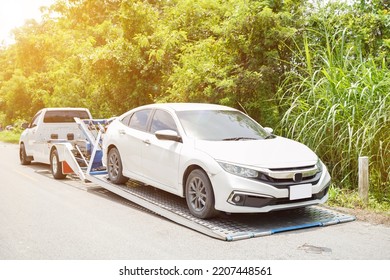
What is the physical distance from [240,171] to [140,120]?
9.04 feet

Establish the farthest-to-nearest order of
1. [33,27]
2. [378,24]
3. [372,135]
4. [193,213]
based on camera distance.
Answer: [33,27], [378,24], [372,135], [193,213]

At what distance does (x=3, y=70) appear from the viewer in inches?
1548

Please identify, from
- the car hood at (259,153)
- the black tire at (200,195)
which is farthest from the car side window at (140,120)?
the black tire at (200,195)

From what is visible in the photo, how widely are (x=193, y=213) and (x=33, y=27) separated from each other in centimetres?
2565

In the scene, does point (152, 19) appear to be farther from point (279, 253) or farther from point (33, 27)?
point (33, 27)

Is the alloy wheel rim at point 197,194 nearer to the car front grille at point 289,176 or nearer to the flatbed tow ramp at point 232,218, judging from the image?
the flatbed tow ramp at point 232,218

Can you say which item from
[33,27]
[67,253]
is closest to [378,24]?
[67,253]

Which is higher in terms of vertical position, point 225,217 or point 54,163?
point 54,163

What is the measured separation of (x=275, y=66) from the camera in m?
11.3

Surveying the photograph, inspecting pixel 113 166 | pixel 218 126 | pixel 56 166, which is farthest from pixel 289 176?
pixel 56 166

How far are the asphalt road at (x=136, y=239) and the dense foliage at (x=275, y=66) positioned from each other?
2.21 m

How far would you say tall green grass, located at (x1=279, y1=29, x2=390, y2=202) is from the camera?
8086mm

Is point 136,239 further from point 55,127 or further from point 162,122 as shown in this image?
point 55,127

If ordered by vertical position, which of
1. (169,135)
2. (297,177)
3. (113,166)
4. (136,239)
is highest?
(169,135)
